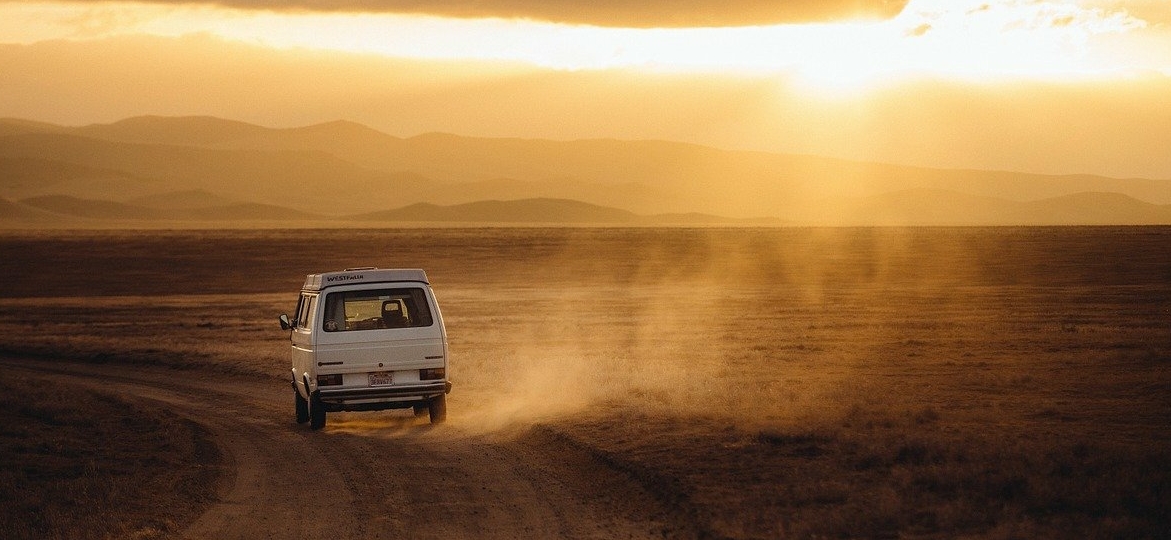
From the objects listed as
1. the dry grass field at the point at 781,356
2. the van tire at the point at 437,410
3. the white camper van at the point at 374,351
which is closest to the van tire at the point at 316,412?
the white camper van at the point at 374,351

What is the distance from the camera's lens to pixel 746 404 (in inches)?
774

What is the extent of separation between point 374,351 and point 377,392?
0.62 metres

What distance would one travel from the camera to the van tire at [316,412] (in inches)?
764

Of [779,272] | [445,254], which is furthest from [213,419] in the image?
[445,254]

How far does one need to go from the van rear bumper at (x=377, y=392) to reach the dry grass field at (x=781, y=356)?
35.0 inches

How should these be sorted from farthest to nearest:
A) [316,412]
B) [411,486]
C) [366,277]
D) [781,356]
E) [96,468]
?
1. [781,356]
2. [366,277]
3. [316,412]
4. [96,468]
5. [411,486]

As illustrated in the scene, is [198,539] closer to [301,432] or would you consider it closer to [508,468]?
[508,468]

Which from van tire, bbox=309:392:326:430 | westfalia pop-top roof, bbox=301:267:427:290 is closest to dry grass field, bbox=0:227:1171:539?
van tire, bbox=309:392:326:430

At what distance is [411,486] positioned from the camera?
14.0 m

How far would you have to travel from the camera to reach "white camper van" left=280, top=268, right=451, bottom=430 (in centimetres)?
1920

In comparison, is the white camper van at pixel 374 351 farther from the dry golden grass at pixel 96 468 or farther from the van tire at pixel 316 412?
the dry golden grass at pixel 96 468

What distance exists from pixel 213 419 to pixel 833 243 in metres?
75.1

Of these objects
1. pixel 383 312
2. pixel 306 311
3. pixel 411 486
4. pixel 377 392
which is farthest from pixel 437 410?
pixel 411 486

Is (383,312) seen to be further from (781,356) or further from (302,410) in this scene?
(781,356)
